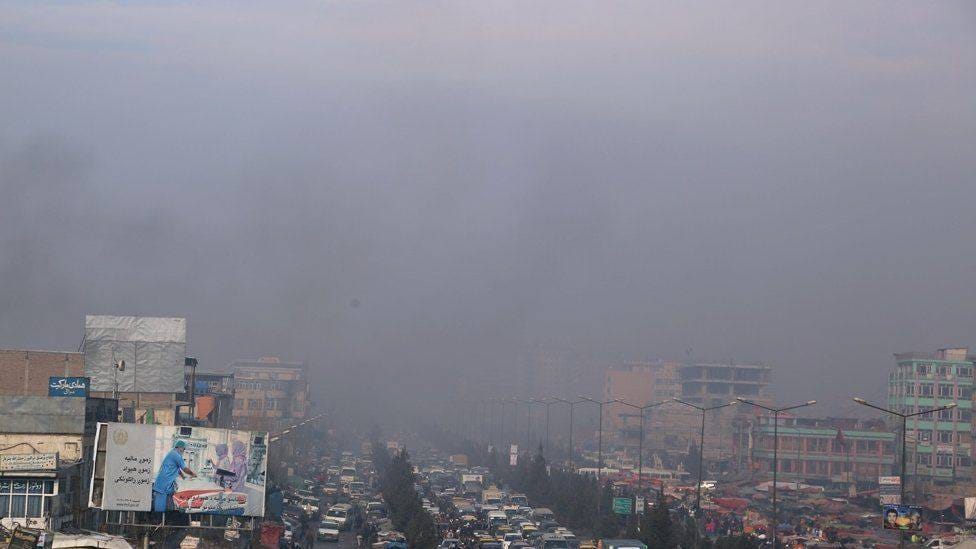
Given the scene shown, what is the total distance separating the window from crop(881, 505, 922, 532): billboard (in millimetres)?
26325

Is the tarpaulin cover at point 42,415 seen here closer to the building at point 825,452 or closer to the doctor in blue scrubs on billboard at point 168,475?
the doctor in blue scrubs on billboard at point 168,475

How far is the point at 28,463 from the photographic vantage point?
4038cm

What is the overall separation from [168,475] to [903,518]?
22.2m

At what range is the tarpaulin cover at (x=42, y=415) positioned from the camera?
155 feet

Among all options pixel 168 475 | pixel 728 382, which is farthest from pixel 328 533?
pixel 728 382

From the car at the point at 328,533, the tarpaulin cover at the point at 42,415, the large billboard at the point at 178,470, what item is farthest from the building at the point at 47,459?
the car at the point at 328,533

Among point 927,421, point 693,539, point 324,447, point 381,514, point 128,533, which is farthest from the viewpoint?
point 324,447

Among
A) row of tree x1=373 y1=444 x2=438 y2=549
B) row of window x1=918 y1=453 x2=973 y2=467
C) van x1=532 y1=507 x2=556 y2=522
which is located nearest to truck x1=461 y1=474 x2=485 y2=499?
row of tree x1=373 y1=444 x2=438 y2=549

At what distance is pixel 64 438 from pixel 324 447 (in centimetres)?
10169

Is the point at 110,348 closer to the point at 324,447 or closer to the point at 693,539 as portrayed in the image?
the point at 693,539

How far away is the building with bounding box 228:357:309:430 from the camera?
14073 cm

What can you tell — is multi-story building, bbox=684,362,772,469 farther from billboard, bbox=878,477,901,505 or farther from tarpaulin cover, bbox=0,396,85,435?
tarpaulin cover, bbox=0,396,85,435

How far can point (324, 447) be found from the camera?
489 ft

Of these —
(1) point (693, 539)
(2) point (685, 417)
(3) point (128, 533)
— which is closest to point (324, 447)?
(2) point (685, 417)
